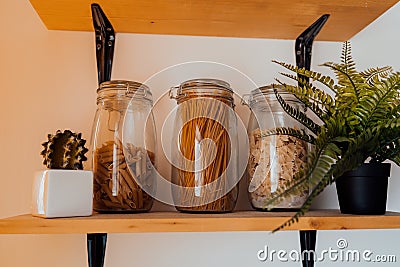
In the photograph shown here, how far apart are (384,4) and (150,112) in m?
0.46

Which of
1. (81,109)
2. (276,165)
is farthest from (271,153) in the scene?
(81,109)

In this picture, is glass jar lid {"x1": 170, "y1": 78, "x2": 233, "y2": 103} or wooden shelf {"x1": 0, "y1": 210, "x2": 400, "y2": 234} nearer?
wooden shelf {"x1": 0, "y1": 210, "x2": 400, "y2": 234}

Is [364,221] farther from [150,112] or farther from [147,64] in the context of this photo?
[147,64]

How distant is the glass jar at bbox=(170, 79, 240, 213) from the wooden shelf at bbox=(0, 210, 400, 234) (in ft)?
0.15

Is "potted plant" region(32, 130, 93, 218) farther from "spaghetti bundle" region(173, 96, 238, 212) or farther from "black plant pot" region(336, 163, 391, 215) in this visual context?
"black plant pot" region(336, 163, 391, 215)

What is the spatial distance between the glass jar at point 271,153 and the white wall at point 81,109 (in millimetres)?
97

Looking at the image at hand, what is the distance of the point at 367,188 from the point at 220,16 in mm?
398

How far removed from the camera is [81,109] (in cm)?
93

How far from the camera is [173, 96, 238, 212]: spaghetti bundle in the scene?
77cm

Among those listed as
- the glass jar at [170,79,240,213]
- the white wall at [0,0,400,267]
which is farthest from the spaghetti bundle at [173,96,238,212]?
the white wall at [0,0,400,267]

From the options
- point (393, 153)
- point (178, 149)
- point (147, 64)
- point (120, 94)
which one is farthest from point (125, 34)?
point (393, 153)

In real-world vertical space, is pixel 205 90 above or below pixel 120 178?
above

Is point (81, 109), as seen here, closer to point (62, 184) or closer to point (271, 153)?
point (62, 184)

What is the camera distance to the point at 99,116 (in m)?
0.83
